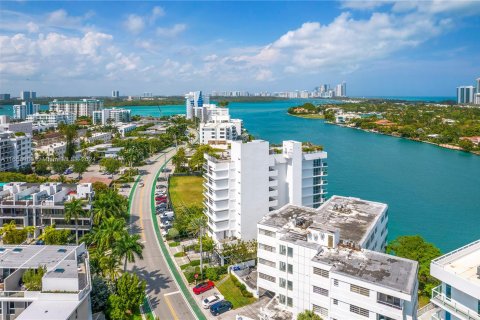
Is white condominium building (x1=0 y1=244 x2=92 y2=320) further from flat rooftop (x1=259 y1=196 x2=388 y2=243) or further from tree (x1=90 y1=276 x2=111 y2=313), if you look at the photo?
flat rooftop (x1=259 y1=196 x2=388 y2=243)

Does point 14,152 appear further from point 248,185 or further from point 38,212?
point 248,185

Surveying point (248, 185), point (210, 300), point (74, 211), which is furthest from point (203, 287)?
point (74, 211)

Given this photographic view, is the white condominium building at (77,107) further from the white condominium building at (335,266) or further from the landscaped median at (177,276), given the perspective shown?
the white condominium building at (335,266)

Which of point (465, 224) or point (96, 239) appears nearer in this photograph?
point (96, 239)

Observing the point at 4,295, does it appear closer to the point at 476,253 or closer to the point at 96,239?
the point at 96,239

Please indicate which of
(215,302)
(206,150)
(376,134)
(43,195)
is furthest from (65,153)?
(376,134)

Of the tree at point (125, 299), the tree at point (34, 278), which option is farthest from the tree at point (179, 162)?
the tree at point (34, 278)
